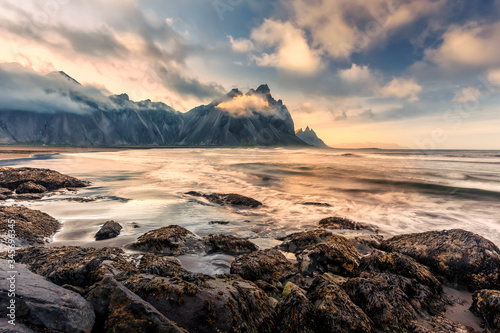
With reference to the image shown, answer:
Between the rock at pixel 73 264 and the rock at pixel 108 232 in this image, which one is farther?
the rock at pixel 108 232

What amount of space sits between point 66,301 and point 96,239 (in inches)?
241

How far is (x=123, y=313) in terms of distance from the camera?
2945 mm

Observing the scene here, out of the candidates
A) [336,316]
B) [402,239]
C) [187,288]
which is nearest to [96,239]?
[187,288]

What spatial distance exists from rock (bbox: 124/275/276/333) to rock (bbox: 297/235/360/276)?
2.46 meters

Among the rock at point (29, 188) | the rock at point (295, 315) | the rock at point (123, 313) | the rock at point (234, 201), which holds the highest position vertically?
the rock at point (123, 313)

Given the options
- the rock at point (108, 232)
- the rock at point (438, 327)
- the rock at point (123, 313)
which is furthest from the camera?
the rock at point (108, 232)

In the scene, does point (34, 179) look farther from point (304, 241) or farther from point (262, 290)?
point (262, 290)

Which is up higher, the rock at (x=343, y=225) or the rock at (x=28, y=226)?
the rock at (x=28, y=226)

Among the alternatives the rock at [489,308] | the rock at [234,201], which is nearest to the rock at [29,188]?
the rock at [234,201]

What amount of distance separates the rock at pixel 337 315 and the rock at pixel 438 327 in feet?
2.61

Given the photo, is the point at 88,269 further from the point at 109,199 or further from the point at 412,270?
the point at 109,199

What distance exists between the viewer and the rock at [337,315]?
3684 mm

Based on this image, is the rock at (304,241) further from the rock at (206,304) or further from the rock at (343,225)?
the rock at (206,304)

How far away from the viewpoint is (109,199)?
14500 mm
